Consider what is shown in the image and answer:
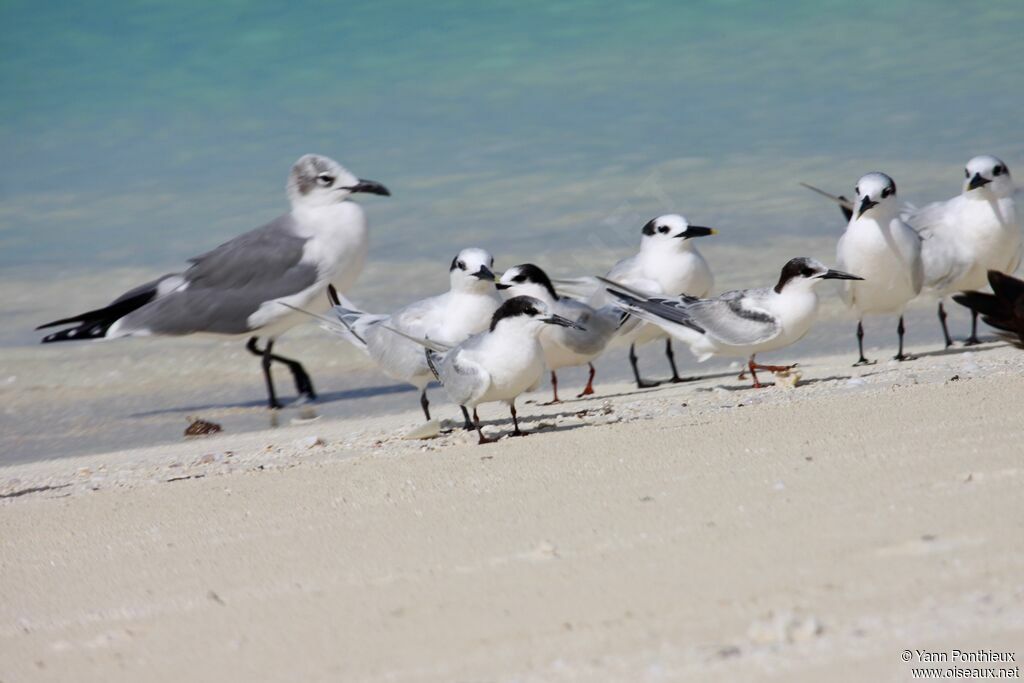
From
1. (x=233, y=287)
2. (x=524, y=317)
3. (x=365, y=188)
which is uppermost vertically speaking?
(x=365, y=188)

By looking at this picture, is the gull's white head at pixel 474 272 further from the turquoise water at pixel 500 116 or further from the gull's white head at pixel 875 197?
the turquoise water at pixel 500 116

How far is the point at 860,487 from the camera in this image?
351 cm

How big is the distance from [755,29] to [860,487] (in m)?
15.3

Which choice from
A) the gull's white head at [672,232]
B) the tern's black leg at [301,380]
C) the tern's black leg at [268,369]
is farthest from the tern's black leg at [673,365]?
the tern's black leg at [268,369]

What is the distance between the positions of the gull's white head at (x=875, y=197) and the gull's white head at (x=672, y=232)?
0.68 meters

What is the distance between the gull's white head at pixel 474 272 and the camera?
5.80 metres

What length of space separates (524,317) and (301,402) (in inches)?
93.6

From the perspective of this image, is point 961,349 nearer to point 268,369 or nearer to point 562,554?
point 268,369

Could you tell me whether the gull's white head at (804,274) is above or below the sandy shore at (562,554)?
above

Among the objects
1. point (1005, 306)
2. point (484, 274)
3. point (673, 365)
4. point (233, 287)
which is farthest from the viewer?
point (233, 287)

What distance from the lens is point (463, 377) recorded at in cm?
502

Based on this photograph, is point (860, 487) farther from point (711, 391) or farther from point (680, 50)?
point (680, 50)

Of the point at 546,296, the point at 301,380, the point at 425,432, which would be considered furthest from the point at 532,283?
the point at 301,380

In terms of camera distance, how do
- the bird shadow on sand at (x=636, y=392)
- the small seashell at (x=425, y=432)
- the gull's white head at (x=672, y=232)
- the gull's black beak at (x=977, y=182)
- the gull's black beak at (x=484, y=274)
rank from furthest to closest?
1. the gull's black beak at (x=977, y=182)
2. the gull's white head at (x=672, y=232)
3. the bird shadow on sand at (x=636, y=392)
4. the gull's black beak at (x=484, y=274)
5. the small seashell at (x=425, y=432)
